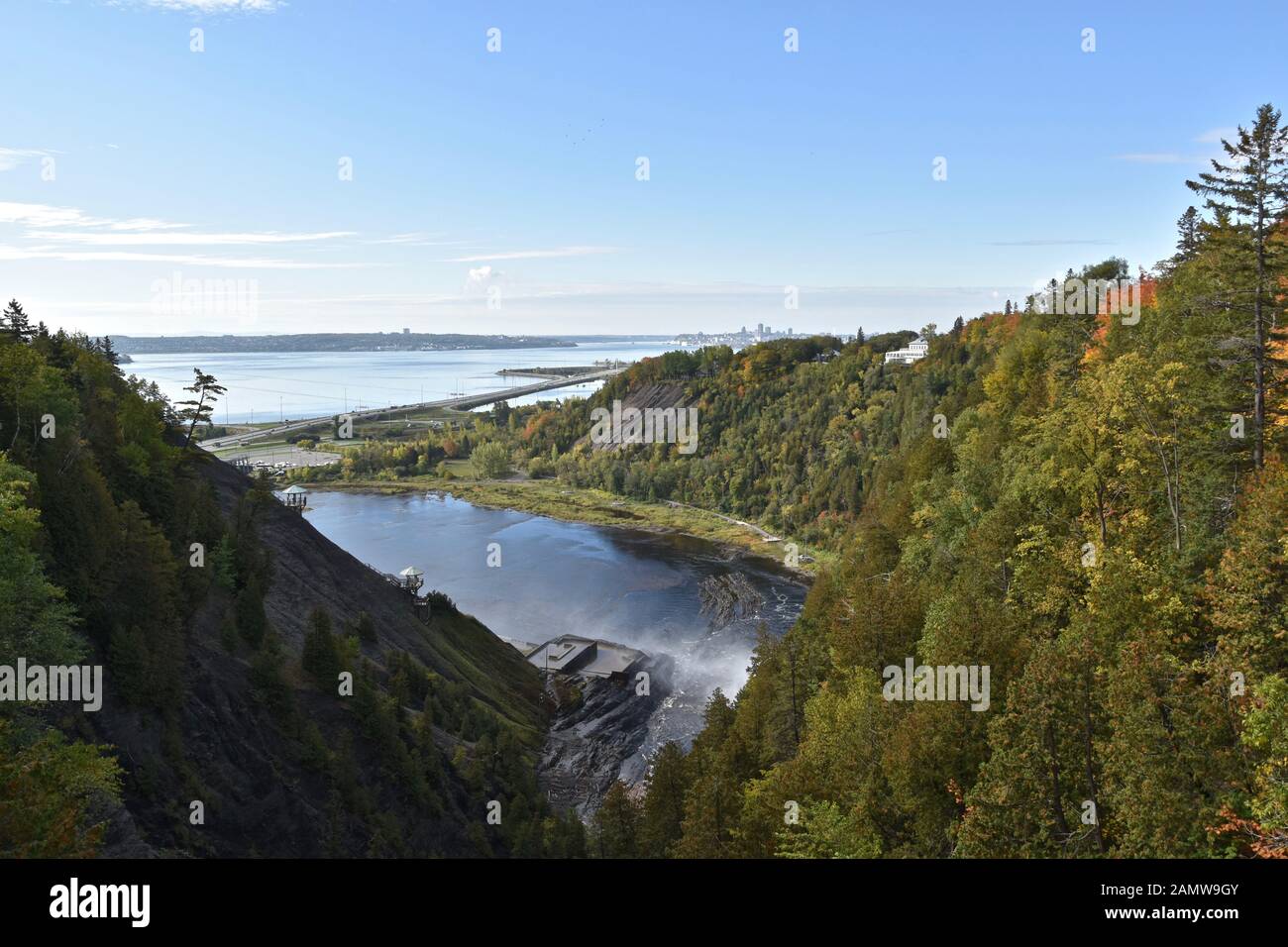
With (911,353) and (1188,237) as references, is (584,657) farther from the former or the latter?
(911,353)

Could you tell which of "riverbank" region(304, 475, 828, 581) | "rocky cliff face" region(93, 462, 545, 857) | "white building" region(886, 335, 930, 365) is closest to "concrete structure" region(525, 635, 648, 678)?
"rocky cliff face" region(93, 462, 545, 857)

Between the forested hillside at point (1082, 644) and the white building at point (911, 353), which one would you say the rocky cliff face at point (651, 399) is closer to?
the white building at point (911, 353)

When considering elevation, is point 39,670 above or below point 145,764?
above

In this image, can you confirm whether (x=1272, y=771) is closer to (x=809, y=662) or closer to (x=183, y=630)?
(x=809, y=662)

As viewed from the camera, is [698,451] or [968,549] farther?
[698,451]

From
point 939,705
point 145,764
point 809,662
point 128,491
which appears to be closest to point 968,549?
point 809,662

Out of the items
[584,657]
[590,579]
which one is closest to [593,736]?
[584,657]

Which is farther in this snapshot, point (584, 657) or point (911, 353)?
point (911, 353)
